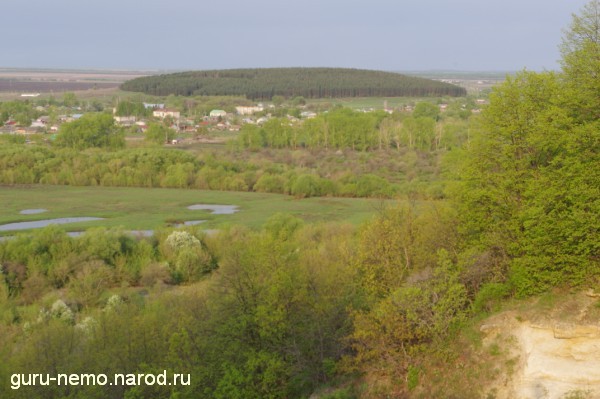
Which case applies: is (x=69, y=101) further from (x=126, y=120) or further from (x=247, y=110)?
(x=247, y=110)

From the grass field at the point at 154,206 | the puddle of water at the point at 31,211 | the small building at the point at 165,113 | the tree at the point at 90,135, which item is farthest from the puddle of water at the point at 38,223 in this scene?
the small building at the point at 165,113

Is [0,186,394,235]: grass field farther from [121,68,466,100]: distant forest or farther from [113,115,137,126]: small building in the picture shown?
[121,68,466,100]: distant forest

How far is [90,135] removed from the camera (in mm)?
76688

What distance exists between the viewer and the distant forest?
16362 centimetres

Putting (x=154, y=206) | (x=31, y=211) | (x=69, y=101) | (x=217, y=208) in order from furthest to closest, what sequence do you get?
1. (x=69, y=101)
2. (x=217, y=208)
3. (x=154, y=206)
4. (x=31, y=211)

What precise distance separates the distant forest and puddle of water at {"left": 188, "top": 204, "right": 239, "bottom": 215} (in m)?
109

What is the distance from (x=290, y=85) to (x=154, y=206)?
120477 millimetres

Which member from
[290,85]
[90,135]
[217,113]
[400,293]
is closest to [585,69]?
[400,293]

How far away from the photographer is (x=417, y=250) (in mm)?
19766

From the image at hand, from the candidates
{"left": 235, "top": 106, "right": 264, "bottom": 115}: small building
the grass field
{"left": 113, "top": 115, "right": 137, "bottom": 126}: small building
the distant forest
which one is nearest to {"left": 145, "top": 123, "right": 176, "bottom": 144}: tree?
the grass field

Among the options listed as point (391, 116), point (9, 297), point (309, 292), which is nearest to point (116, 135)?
point (391, 116)

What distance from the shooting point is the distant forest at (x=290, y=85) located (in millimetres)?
163625

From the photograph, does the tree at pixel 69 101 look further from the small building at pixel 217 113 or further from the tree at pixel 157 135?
the tree at pixel 157 135

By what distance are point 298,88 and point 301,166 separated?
9906 centimetres
